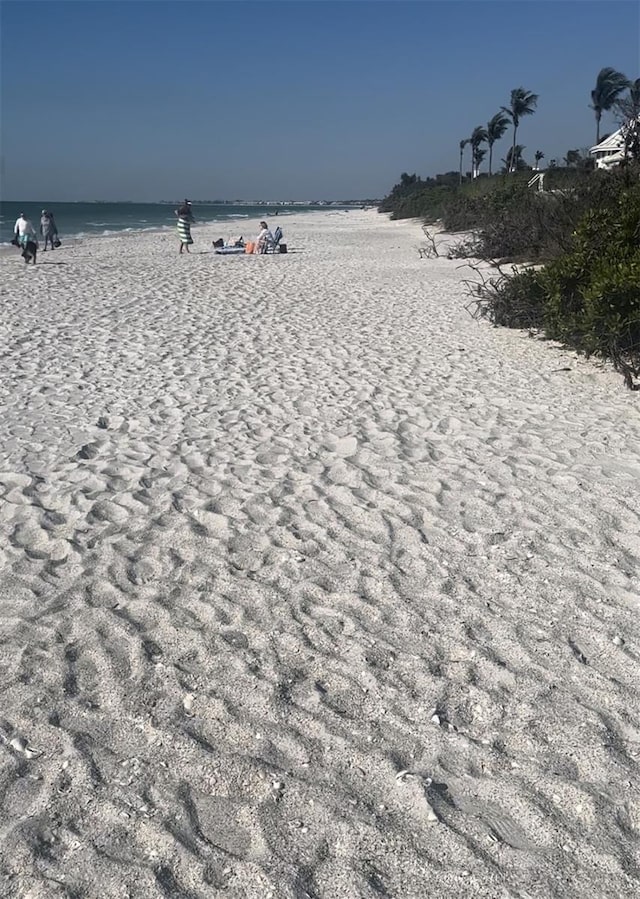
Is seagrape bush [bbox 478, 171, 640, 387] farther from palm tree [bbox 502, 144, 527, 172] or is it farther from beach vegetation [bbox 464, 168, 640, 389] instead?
palm tree [bbox 502, 144, 527, 172]

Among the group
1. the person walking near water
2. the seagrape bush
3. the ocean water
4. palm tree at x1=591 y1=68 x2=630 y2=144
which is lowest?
the seagrape bush

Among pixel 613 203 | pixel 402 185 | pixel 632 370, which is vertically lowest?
pixel 632 370

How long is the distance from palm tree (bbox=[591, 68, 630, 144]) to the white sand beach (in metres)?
54.2

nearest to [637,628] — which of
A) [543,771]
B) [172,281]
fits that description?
[543,771]

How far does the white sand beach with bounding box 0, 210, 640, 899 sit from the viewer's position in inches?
89.6

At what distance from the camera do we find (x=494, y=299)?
35.7 ft

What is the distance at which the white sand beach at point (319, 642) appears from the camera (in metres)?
2.28

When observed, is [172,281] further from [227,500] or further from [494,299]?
[227,500]

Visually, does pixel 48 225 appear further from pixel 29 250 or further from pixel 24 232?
pixel 24 232

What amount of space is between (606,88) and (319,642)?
5980 cm

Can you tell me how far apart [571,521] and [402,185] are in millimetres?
98088

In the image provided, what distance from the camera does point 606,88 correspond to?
52656 millimetres

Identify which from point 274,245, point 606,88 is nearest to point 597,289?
point 274,245

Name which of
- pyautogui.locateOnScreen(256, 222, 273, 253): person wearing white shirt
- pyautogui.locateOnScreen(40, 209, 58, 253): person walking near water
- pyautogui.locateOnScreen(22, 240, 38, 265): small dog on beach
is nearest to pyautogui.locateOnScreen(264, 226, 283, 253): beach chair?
pyautogui.locateOnScreen(256, 222, 273, 253): person wearing white shirt
